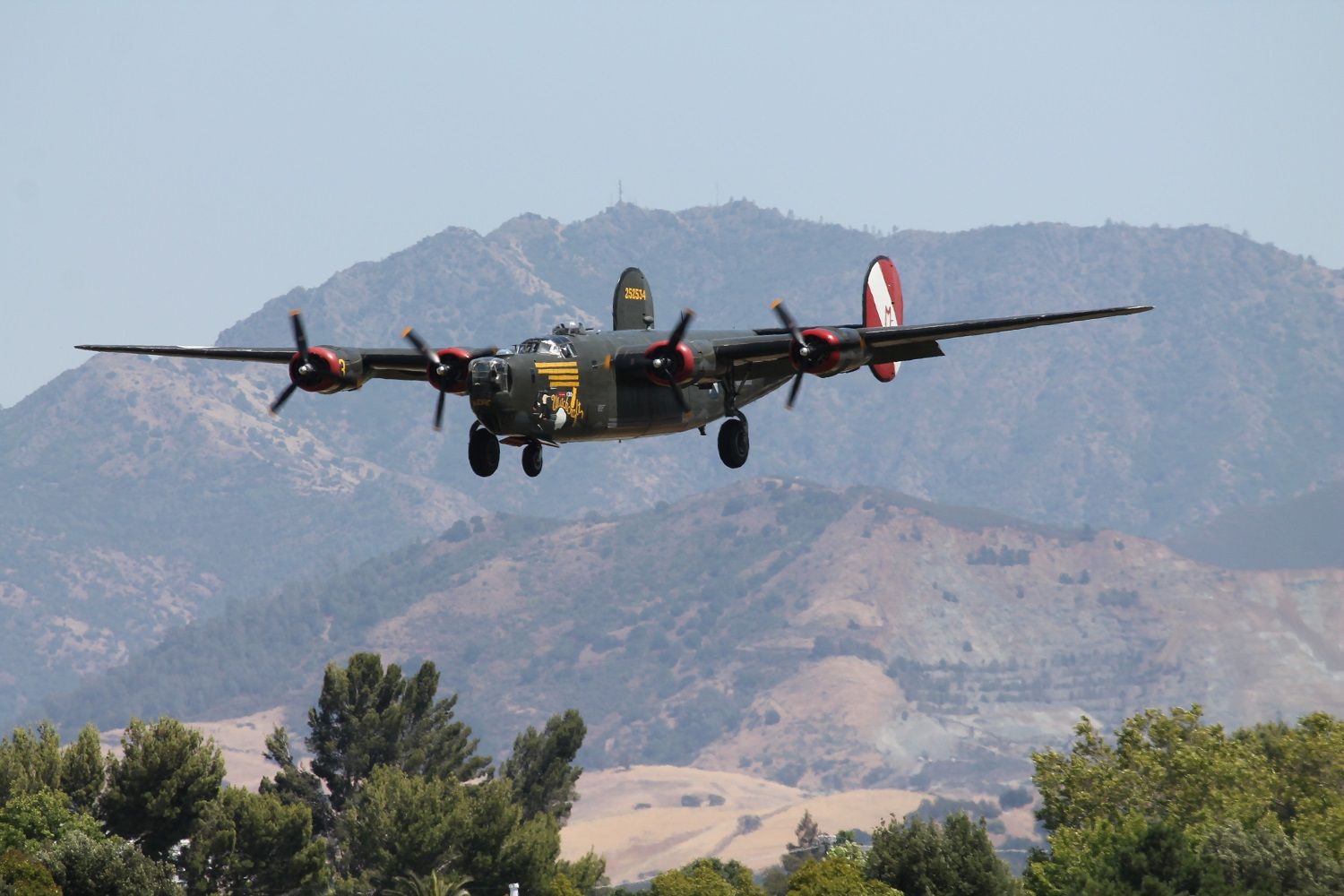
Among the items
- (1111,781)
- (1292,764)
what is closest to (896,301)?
(1111,781)

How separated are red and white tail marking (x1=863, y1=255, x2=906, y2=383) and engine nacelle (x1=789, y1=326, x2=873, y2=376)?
1112 cm

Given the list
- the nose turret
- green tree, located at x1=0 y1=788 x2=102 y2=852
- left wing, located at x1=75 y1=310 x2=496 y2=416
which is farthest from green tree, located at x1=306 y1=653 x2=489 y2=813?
the nose turret

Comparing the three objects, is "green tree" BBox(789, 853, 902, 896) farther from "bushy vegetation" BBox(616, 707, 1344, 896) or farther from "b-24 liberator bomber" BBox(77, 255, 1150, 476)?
"b-24 liberator bomber" BBox(77, 255, 1150, 476)

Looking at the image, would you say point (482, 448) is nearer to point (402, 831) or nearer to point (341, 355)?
point (341, 355)

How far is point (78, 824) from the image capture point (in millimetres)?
103500

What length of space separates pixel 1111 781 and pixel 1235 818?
12.6 meters

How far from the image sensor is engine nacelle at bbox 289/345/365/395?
5125 centimetres

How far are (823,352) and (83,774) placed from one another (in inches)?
3075

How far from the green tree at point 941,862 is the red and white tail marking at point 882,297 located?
24852 mm

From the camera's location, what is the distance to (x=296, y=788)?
141125 mm

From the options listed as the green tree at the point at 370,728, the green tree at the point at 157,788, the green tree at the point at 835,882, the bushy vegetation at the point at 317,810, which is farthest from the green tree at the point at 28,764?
the green tree at the point at 835,882

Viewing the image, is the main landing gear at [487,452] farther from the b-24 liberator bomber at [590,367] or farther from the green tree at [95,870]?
the green tree at [95,870]

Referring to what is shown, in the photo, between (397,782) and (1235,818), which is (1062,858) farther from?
(397,782)

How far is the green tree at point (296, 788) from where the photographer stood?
140m
